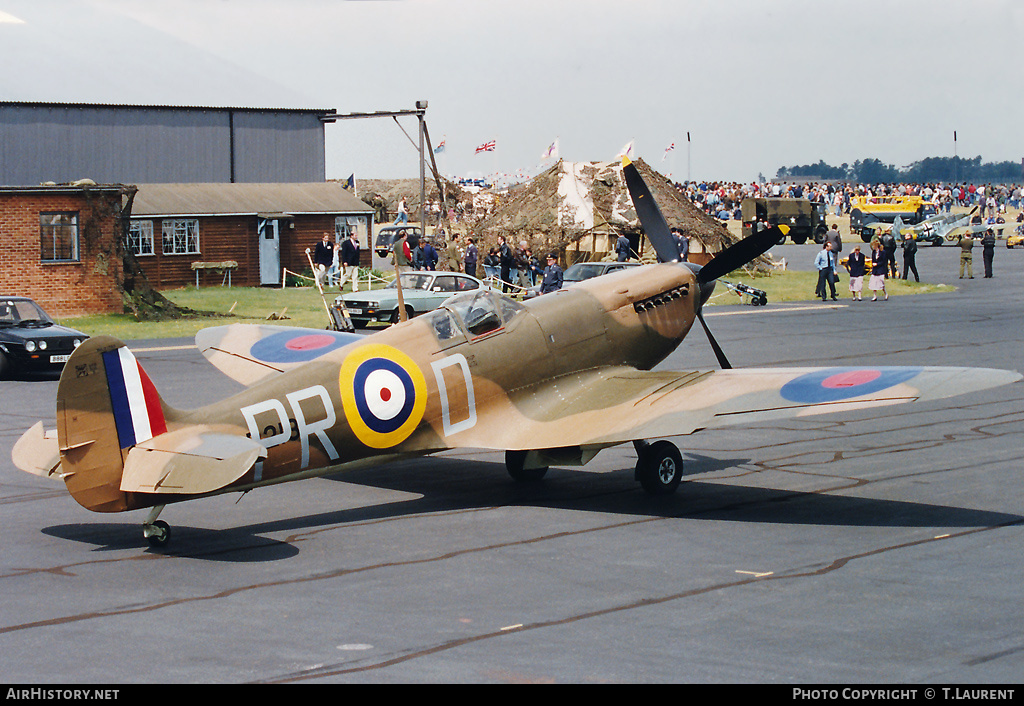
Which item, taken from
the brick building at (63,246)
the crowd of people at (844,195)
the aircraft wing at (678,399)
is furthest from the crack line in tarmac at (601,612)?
the crowd of people at (844,195)

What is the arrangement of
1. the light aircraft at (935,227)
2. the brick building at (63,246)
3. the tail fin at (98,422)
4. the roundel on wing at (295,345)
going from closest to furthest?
the tail fin at (98,422) → the roundel on wing at (295,345) → the brick building at (63,246) → the light aircraft at (935,227)

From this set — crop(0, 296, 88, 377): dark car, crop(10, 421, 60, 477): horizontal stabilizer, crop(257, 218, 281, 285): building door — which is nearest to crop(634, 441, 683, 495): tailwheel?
crop(10, 421, 60, 477): horizontal stabilizer

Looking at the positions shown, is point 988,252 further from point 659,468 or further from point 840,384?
point 840,384

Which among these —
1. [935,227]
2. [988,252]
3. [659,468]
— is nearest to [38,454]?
[659,468]

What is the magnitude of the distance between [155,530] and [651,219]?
9.09m

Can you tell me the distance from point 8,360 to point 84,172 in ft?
104

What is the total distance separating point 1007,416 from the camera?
1755cm

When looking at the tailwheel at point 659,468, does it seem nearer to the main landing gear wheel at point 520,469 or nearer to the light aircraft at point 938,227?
the main landing gear wheel at point 520,469

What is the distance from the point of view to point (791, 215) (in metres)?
65.2

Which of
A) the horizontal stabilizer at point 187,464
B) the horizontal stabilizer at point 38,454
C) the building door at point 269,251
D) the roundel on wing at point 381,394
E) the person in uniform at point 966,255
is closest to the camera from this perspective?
the horizontal stabilizer at point 187,464

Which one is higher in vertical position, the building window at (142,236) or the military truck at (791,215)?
the military truck at (791,215)

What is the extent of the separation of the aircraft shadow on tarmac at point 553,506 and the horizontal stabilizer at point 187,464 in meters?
0.93

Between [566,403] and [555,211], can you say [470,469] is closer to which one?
[566,403]

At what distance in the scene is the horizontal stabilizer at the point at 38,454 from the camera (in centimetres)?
1033
